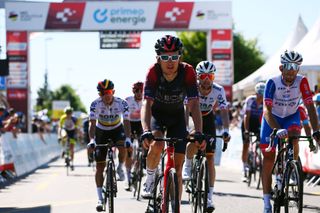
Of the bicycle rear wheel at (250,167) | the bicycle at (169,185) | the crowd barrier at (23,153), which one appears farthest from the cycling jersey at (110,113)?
the crowd barrier at (23,153)

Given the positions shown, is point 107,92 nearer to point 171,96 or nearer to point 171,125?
point 171,125

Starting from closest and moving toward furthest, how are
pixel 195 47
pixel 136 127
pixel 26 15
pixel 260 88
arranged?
pixel 260 88
pixel 136 127
pixel 26 15
pixel 195 47

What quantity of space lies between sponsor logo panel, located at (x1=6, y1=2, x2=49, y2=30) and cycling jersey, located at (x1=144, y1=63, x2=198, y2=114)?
31654 millimetres

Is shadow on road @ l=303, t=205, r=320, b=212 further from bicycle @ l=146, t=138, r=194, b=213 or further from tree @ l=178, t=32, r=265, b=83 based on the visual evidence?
tree @ l=178, t=32, r=265, b=83

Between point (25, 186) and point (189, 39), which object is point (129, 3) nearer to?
point (25, 186)

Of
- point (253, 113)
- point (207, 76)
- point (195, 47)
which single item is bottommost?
point (253, 113)

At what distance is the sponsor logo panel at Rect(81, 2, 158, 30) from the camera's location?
127ft

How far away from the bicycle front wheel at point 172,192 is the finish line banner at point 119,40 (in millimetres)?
32378

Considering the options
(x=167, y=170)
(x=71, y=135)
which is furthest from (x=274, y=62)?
(x=167, y=170)

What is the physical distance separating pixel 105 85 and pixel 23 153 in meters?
13.6

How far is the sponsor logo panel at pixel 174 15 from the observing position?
3909 cm

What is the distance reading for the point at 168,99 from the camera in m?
8.40


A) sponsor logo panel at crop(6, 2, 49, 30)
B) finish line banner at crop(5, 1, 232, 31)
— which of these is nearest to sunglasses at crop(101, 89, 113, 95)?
finish line banner at crop(5, 1, 232, 31)

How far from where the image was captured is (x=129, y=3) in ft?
127
